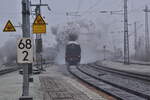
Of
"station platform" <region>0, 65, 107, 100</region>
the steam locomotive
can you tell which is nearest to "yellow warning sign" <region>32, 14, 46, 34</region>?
"station platform" <region>0, 65, 107, 100</region>

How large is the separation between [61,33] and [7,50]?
57.4 feet

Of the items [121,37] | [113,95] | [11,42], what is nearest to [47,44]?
[11,42]

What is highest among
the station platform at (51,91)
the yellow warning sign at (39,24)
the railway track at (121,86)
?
the yellow warning sign at (39,24)

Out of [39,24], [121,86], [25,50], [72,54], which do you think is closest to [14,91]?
[39,24]

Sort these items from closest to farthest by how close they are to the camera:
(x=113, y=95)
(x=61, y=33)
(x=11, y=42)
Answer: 1. (x=113, y=95)
2. (x=61, y=33)
3. (x=11, y=42)

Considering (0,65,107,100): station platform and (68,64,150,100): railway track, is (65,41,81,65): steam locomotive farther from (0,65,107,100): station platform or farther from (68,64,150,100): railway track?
(0,65,107,100): station platform

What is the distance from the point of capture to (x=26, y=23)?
1101cm

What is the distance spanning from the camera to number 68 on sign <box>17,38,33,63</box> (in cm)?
1032

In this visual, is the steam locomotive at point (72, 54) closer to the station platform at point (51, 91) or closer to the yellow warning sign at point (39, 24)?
the station platform at point (51, 91)

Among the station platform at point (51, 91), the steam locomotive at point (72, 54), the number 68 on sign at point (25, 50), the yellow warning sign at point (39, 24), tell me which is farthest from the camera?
the steam locomotive at point (72, 54)

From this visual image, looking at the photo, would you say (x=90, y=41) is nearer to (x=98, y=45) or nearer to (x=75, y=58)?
(x=98, y=45)

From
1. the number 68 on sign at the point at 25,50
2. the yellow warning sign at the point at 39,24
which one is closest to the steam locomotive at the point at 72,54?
the yellow warning sign at the point at 39,24

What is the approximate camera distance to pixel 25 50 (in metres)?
10.4

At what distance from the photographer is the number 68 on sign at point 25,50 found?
406 inches
